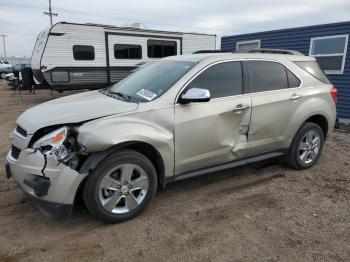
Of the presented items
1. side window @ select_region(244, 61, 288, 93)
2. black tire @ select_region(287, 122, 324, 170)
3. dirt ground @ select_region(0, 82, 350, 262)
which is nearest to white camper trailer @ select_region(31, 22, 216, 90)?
side window @ select_region(244, 61, 288, 93)

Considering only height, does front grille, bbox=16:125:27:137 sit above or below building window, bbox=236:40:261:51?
below

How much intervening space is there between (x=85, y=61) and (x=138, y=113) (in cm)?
977

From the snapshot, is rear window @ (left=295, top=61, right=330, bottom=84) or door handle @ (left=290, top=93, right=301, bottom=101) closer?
door handle @ (left=290, top=93, right=301, bottom=101)

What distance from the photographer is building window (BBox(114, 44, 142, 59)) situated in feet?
42.0

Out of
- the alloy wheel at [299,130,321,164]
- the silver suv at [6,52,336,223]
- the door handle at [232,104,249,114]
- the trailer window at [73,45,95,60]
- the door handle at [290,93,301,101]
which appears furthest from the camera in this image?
the trailer window at [73,45,95,60]

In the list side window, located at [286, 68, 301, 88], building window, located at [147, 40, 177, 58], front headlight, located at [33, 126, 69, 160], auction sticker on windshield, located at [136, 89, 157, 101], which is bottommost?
front headlight, located at [33, 126, 69, 160]

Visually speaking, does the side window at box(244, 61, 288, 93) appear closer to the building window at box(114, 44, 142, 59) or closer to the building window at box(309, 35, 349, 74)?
the building window at box(309, 35, 349, 74)

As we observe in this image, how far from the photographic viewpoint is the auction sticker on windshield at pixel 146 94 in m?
3.44

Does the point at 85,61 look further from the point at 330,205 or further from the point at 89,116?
the point at 330,205

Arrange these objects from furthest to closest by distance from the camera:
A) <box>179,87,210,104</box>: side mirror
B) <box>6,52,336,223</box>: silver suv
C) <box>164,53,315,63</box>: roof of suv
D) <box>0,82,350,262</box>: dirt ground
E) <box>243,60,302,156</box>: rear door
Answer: <box>243,60,302,156</box>: rear door
<box>164,53,315,63</box>: roof of suv
<box>179,87,210,104</box>: side mirror
<box>6,52,336,223</box>: silver suv
<box>0,82,350,262</box>: dirt ground

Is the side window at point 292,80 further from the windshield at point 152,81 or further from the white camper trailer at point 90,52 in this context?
the white camper trailer at point 90,52

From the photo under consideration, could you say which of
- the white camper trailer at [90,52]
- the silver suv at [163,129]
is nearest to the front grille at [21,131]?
the silver suv at [163,129]

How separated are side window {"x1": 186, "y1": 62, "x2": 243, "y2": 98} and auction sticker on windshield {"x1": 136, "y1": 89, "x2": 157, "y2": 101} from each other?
1.45ft

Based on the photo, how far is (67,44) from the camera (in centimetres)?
1166
